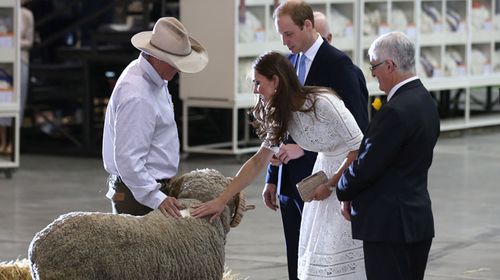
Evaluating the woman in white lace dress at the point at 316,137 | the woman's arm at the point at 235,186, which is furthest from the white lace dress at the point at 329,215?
the woman's arm at the point at 235,186

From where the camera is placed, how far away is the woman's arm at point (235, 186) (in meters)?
5.24

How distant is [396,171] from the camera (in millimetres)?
4832

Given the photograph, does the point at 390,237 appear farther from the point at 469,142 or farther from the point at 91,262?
the point at 469,142

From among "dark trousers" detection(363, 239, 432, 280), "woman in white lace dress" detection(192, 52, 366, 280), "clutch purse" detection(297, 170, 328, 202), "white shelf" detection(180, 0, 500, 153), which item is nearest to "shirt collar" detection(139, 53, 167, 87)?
"woman in white lace dress" detection(192, 52, 366, 280)

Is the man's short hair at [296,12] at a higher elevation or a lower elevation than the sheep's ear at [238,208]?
higher

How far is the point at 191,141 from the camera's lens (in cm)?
1466

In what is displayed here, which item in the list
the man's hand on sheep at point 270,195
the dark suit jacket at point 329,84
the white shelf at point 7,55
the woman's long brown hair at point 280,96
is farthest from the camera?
the white shelf at point 7,55

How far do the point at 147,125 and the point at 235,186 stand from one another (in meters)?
0.48

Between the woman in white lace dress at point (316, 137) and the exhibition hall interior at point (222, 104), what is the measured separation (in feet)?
7.50

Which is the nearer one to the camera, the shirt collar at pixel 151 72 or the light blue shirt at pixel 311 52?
the shirt collar at pixel 151 72

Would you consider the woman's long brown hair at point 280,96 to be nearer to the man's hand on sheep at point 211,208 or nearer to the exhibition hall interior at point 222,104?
the man's hand on sheep at point 211,208

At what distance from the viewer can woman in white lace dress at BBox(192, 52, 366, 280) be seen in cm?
534

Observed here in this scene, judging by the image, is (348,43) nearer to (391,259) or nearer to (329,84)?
(329,84)

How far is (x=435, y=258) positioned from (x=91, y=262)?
3920 millimetres
